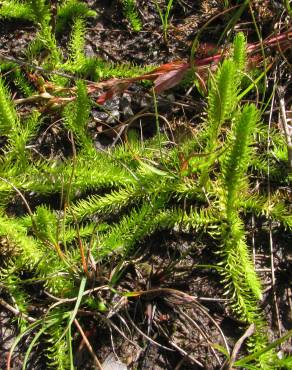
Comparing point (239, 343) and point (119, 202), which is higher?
point (119, 202)

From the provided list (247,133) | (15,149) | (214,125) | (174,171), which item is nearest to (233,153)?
(247,133)

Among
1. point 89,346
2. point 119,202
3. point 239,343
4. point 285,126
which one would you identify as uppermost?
point 285,126

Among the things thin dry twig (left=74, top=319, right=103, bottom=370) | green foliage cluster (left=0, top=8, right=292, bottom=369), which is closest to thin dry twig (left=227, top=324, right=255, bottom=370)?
green foliage cluster (left=0, top=8, right=292, bottom=369)

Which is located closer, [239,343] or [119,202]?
[239,343]

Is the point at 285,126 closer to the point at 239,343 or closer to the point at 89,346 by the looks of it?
the point at 239,343

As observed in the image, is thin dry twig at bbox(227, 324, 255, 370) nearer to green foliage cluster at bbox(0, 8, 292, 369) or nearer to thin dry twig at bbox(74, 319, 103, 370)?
green foliage cluster at bbox(0, 8, 292, 369)

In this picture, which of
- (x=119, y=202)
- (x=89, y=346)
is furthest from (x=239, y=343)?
(x=119, y=202)

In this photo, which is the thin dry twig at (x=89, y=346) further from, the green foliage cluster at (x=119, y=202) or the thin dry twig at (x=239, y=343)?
the thin dry twig at (x=239, y=343)

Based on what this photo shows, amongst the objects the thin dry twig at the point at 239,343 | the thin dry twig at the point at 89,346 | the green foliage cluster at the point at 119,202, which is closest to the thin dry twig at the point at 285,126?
the green foliage cluster at the point at 119,202
